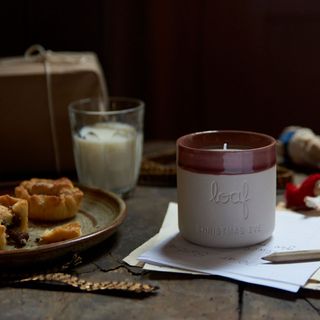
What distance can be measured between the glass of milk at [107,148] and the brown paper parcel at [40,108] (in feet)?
0.22

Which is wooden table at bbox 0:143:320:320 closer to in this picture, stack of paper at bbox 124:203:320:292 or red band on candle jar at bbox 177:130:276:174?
stack of paper at bbox 124:203:320:292

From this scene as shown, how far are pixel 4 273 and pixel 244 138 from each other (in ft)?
1.04

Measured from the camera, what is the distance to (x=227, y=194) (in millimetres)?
724

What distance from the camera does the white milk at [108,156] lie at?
1.00m

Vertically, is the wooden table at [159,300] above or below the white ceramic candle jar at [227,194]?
below

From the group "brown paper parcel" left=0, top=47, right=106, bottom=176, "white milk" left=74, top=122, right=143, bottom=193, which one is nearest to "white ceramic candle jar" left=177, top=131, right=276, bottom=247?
"white milk" left=74, top=122, right=143, bottom=193

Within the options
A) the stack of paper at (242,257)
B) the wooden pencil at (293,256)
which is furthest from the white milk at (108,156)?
the wooden pencil at (293,256)

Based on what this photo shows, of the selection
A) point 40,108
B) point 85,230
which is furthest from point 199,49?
point 85,230

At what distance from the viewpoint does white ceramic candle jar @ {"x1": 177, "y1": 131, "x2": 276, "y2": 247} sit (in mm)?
722

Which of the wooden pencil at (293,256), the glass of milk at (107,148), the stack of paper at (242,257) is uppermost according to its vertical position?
the glass of milk at (107,148)

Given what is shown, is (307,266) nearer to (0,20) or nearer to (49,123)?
(49,123)

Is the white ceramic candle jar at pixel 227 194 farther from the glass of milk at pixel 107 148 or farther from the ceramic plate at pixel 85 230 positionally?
the glass of milk at pixel 107 148

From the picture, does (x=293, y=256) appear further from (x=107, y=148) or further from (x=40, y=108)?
(x=40, y=108)

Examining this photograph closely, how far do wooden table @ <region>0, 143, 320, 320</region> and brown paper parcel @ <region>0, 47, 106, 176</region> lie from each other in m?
0.41
